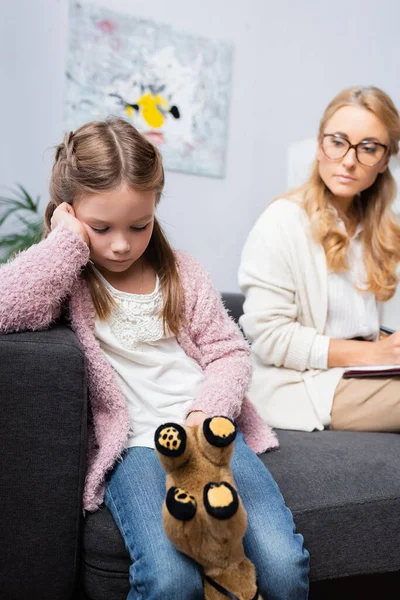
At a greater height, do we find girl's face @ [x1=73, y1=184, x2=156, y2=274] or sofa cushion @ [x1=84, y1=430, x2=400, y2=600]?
girl's face @ [x1=73, y1=184, x2=156, y2=274]

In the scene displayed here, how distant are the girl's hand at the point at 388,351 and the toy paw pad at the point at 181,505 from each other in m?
0.79

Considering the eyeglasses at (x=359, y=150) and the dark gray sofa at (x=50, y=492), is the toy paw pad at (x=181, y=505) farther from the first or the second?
the eyeglasses at (x=359, y=150)

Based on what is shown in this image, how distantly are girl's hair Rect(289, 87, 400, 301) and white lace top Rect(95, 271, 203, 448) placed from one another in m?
0.53

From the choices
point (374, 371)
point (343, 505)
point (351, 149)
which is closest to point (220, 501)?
point (343, 505)

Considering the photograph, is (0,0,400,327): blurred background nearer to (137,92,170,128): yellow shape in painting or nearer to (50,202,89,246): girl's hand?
(137,92,170,128): yellow shape in painting

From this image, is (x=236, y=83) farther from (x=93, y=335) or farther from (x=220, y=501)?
(x=220, y=501)

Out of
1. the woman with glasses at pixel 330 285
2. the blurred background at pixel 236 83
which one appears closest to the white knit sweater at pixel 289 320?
the woman with glasses at pixel 330 285

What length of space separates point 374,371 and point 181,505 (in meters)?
0.75

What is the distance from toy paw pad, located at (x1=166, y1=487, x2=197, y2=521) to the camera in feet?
2.61

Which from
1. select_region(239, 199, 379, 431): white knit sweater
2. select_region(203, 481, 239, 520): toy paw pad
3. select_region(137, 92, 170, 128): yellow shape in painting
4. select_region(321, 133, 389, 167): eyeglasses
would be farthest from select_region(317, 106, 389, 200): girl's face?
select_region(137, 92, 170, 128): yellow shape in painting

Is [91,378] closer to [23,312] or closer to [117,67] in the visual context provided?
[23,312]

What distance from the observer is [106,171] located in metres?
1.07

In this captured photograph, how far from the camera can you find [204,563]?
880 mm

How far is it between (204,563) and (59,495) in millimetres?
260
